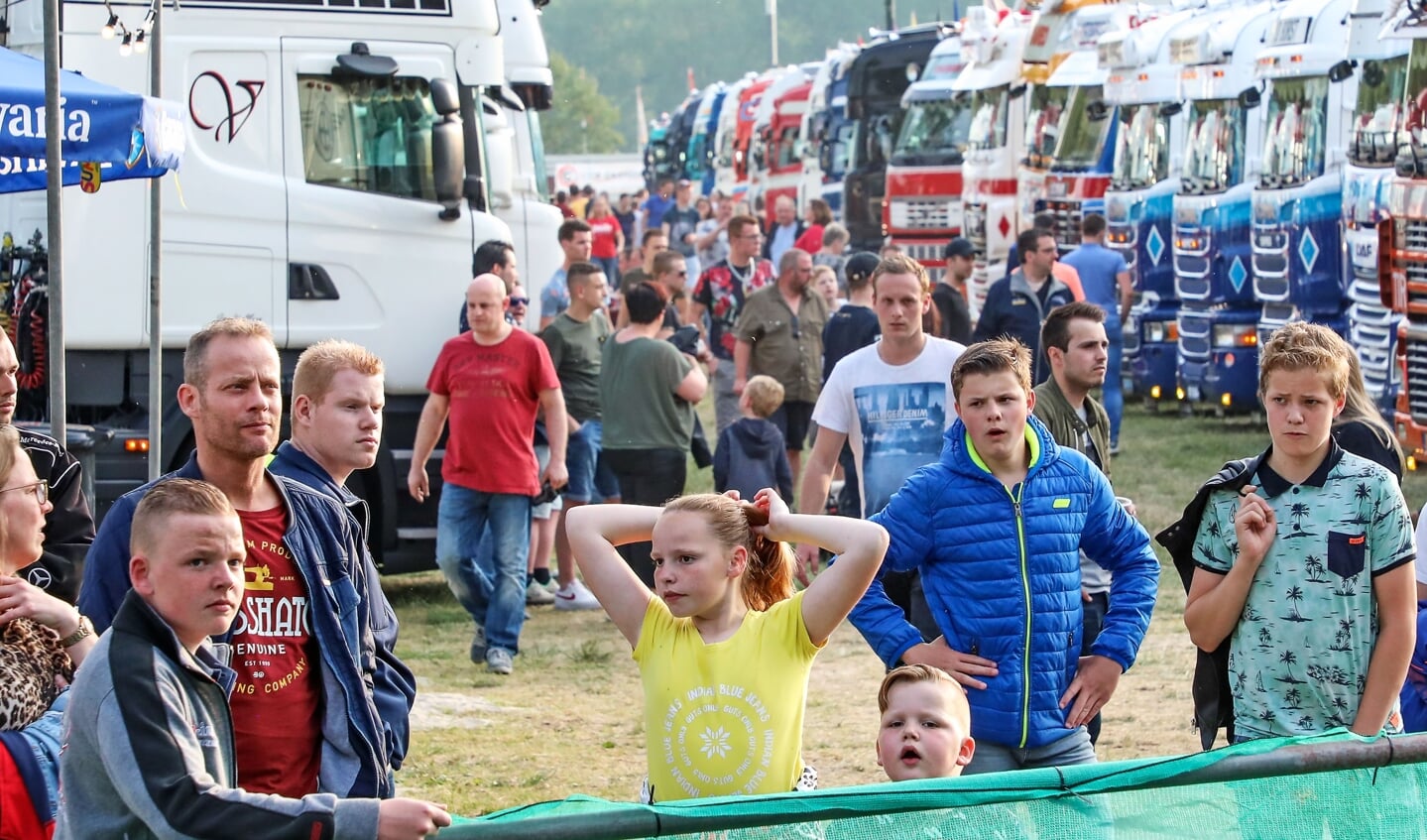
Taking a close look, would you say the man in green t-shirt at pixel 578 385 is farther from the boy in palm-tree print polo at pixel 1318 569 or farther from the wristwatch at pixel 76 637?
the wristwatch at pixel 76 637

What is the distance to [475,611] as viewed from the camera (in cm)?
971

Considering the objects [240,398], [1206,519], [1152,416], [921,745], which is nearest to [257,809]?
[240,398]

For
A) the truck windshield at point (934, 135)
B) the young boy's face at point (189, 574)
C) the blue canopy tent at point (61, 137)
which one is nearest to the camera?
the young boy's face at point (189, 574)

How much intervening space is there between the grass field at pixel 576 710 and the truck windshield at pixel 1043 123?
1106 cm

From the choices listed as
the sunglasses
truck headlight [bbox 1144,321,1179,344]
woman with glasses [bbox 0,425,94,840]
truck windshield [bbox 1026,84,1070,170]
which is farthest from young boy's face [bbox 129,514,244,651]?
truck windshield [bbox 1026,84,1070,170]

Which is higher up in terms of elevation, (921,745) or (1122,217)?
(1122,217)

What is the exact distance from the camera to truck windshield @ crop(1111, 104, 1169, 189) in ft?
64.2

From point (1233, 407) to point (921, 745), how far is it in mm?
15303

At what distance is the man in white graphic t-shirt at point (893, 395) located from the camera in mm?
7371

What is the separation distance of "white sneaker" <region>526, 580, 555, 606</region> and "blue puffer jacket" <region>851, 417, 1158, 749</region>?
6.40 metres

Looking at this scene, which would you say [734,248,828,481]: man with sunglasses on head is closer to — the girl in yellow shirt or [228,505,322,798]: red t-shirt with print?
the girl in yellow shirt

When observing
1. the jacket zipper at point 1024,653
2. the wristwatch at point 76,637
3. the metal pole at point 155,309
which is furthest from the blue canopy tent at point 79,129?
the jacket zipper at point 1024,653

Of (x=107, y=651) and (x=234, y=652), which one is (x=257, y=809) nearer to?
(x=107, y=651)

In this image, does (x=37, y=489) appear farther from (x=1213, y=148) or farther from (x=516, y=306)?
(x=1213, y=148)
